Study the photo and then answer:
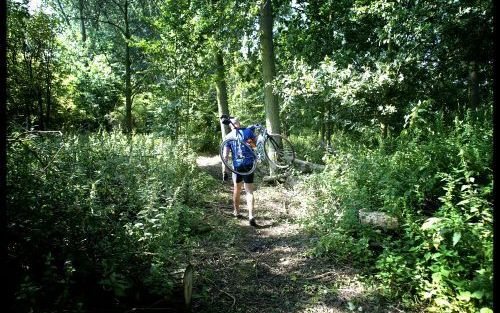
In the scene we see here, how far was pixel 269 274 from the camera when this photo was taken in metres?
5.17

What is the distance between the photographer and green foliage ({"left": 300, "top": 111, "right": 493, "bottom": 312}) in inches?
144

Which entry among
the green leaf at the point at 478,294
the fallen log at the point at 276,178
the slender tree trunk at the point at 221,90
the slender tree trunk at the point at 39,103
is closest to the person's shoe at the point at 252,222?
the fallen log at the point at 276,178

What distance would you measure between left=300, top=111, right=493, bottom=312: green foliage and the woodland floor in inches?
13.2

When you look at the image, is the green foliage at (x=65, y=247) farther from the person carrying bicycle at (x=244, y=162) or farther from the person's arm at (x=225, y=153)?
the person's arm at (x=225, y=153)

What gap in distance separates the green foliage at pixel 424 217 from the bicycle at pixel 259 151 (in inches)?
69.0

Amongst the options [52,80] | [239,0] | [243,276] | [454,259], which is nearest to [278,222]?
[243,276]

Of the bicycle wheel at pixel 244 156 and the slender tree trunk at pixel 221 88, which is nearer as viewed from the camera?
the bicycle wheel at pixel 244 156

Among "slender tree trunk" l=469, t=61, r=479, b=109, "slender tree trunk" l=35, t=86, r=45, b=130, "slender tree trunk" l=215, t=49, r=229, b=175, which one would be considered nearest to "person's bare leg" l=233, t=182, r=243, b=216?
"slender tree trunk" l=215, t=49, r=229, b=175

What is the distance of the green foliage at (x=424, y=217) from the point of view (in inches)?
144

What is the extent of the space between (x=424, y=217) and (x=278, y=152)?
19.4 feet

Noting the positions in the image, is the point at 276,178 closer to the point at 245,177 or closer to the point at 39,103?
the point at 245,177

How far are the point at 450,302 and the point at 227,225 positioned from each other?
14.4 ft

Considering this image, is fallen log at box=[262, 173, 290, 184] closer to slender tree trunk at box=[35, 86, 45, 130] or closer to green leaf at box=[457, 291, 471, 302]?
green leaf at box=[457, 291, 471, 302]

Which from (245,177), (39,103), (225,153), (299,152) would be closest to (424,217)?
(245,177)
